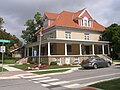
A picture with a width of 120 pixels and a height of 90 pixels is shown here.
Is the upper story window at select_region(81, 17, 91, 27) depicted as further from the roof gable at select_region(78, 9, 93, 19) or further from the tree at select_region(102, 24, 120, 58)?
the tree at select_region(102, 24, 120, 58)

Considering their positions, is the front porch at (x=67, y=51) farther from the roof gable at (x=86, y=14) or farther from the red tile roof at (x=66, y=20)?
the roof gable at (x=86, y=14)

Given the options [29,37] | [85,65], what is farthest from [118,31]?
[29,37]

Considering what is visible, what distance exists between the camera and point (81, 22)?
4025 centimetres

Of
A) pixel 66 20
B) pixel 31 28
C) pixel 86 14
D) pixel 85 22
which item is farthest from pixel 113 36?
pixel 31 28

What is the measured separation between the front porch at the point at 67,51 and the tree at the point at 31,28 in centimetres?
1372

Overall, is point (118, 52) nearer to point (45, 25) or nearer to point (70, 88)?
point (45, 25)

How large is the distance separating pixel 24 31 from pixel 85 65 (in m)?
39.6

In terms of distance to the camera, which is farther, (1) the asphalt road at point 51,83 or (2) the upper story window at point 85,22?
(2) the upper story window at point 85,22

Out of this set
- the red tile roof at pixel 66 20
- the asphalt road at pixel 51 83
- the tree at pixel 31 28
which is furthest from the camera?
the tree at pixel 31 28

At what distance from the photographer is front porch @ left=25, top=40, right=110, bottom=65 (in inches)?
1259

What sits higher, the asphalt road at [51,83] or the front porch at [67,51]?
the front porch at [67,51]

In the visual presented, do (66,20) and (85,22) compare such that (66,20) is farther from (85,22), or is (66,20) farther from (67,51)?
(67,51)

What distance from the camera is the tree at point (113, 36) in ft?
127

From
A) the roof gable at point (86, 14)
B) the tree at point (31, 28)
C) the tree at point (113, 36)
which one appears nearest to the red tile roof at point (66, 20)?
the roof gable at point (86, 14)
